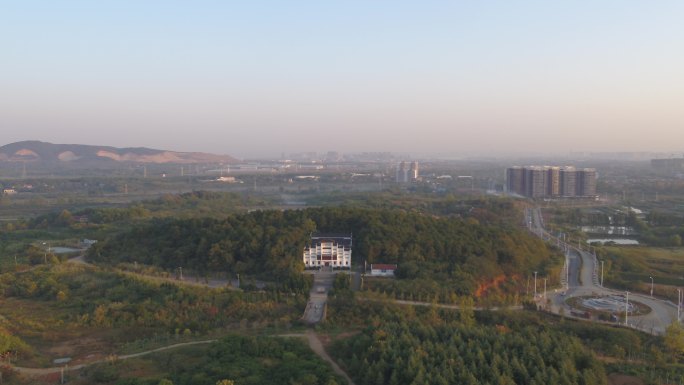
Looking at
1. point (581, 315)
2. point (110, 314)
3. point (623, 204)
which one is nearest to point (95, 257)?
point (110, 314)

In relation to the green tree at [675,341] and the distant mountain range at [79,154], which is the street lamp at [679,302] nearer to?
the green tree at [675,341]

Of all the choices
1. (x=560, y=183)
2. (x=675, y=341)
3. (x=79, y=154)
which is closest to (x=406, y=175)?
(x=560, y=183)

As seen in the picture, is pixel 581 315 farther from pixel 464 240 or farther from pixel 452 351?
pixel 452 351

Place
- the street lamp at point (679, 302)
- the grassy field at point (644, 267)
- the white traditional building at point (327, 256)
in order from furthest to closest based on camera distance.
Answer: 1. the grassy field at point (644, 267)
2. the white traditional building at point (327, 256)
3. the street lamp at point (679, 302)

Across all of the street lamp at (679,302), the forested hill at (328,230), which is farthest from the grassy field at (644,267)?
the forested hill at (328,230)

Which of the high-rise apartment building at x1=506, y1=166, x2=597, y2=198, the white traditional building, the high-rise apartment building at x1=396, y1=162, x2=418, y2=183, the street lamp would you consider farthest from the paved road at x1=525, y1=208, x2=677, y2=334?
the high-rise apartment building at x1=396, y1=162, x2=418, y2=183

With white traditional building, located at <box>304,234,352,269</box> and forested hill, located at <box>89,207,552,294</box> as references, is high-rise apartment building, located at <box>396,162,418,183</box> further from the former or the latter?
white traditional building, located at <box>304,234,352,269</box>

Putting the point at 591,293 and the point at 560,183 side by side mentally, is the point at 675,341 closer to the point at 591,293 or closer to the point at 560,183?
the point at 591,293
